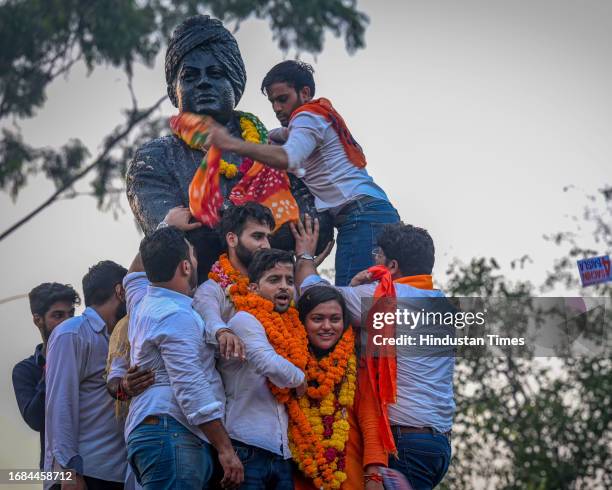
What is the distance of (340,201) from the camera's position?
24.2 feet

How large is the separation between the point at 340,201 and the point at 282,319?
3.66ft

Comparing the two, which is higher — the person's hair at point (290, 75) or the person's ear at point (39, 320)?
the person's hair at point (290, 75)

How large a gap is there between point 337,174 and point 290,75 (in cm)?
60

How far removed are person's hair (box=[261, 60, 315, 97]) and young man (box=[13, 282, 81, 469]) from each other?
1.77 m

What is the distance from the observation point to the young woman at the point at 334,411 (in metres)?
6.36

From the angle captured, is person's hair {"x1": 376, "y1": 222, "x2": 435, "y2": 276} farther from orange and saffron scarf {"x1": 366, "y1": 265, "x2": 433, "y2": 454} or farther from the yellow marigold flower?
the yellow marigold flower

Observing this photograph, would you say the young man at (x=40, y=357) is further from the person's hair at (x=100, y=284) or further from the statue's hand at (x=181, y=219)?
the statue's hand at (x=181, y=219)

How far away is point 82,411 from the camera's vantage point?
698cm

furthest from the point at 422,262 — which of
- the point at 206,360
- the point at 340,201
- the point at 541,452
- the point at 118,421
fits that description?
the point at 541,452

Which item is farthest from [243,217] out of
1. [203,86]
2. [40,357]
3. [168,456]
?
[40,357]

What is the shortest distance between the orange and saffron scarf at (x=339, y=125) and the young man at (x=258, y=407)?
1.06m

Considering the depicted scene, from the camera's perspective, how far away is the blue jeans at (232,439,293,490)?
6.11 metres

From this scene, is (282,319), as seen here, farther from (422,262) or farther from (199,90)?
(199,90)

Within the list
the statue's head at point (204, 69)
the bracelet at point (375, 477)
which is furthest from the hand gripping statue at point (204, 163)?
the bracelet at point (375, 477)
